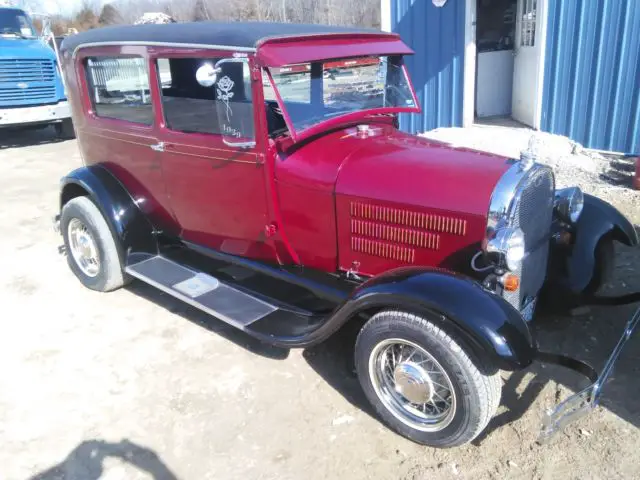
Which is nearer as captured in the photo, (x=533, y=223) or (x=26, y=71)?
(x=533, y=223)

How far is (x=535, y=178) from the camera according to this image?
9.32 feet

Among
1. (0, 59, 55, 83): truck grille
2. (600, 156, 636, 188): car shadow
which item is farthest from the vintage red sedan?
(0, 59, 55, 83): truck grille

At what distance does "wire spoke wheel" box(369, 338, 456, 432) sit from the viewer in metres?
2.62

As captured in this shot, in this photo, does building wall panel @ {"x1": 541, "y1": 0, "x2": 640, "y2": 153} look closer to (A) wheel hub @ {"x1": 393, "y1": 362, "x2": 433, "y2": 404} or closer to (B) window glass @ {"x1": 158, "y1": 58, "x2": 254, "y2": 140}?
(B) window glass @ {"x1": 158, "y1": 58, "x2": 254, "y2": 140}

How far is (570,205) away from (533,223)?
2.03ft

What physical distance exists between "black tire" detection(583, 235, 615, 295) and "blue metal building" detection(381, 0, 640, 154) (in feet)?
13.4

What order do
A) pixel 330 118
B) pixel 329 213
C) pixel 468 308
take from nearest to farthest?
1. pixel 468 308
2. pixel 329 213
3. pixel 330 118

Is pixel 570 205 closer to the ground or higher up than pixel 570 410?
higher up

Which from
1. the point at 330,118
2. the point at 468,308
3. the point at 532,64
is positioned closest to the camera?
the point at 468,308

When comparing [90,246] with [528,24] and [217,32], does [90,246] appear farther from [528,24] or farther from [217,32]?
[528,24]

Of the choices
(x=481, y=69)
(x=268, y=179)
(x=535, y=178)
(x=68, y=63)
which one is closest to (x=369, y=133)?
(x=268, y=179)

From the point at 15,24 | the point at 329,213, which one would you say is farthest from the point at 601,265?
the point at 15,24

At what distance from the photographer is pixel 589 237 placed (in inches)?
136

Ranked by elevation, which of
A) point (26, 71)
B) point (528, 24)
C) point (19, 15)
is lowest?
point (26, 71)
